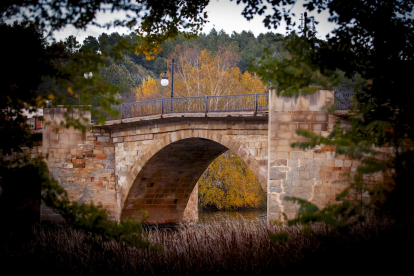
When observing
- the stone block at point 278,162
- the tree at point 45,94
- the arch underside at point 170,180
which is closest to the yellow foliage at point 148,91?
the arch underside at point 170,180

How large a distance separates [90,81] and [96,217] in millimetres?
1253

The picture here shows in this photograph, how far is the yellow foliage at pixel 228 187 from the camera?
2841 cm

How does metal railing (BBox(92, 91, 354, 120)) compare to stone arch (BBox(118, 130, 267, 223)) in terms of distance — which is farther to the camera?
stone arch (BBox(118, 130, 267, 223))

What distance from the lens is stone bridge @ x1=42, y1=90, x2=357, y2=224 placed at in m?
11.0

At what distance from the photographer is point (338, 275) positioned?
548 centimetres

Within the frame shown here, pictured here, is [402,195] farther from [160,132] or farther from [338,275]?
[160,132]

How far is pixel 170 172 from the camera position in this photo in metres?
19.9

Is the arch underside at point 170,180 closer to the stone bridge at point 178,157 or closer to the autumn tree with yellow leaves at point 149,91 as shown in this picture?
the stone bridge at point 178,157

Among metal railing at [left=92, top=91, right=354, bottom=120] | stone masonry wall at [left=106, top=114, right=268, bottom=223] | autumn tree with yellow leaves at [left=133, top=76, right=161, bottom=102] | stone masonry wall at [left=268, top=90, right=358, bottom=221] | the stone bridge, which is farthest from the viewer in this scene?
autumn tree with yellow leaves at [left=133, top=76, right=161, bottom=102]

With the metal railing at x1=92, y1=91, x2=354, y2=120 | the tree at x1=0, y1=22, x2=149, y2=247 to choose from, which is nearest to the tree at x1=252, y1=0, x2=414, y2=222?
the tree at x1=0, y1=22, x2=149, y2=247

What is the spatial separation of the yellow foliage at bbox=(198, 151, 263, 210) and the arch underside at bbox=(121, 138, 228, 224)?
6.37 meters

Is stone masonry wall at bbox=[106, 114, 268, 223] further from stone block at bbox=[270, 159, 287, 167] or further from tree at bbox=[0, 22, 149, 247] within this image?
tree at bbox=[0, 22, 149, 247]

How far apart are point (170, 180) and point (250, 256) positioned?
14195 mm

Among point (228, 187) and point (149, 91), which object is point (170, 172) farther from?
point (149, 91)
